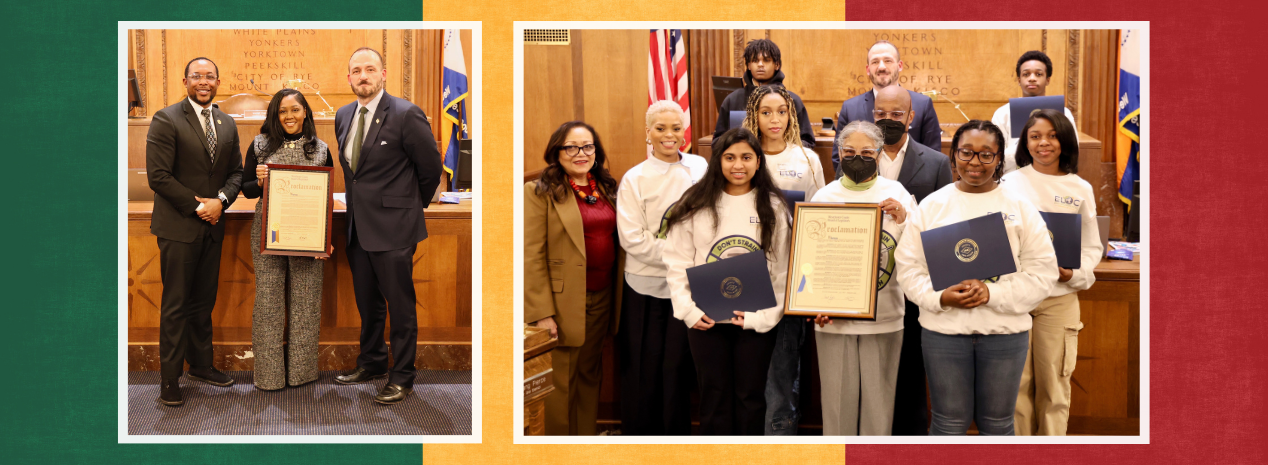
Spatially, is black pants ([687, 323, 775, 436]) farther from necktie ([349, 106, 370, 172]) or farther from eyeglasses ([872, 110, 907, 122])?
necktie ([349, 106, 370, 172])

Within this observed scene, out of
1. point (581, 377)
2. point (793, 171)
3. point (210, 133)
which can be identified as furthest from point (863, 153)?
point (210, 133)

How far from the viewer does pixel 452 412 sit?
3656mm

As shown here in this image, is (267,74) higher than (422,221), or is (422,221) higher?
(267,74)

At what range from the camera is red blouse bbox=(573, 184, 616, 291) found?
338cm

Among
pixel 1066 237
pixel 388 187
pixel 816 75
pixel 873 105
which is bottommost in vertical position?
pixel 1066 237

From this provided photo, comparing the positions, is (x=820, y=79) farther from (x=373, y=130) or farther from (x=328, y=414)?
(x=328, y=414)

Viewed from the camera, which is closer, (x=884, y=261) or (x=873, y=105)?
(x=884, y=261)

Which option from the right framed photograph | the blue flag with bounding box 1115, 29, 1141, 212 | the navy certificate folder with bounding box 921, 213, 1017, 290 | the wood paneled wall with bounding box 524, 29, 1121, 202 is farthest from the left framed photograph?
the blue flag with bounding box 1115, 29, 1141, 212

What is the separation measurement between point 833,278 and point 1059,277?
2.94ft

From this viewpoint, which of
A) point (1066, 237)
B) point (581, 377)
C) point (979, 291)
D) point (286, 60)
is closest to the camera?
point (979, 291)

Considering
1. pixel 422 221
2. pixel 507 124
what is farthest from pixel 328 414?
pixel 507 124

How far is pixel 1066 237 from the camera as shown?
315 cm

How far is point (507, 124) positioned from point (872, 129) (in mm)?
1344

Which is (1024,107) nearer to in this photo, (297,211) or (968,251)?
(968,251)
